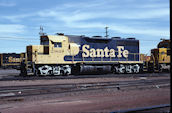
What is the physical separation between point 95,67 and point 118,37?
163 inches

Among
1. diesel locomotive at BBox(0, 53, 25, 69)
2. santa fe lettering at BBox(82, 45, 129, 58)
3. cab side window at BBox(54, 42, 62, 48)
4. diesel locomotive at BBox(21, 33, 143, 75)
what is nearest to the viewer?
diesel locomotive at BBox(21, 33, 143, 75)

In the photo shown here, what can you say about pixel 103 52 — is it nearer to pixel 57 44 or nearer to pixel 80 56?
pixel 80 56

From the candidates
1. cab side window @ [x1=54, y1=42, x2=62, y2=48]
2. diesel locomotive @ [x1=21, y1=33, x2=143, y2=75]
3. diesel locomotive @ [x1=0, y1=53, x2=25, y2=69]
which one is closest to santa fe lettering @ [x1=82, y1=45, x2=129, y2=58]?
diesel locomotive @ [x1=21, y1=33, x2=143, y2=75]

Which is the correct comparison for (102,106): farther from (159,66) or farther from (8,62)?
(8,62)

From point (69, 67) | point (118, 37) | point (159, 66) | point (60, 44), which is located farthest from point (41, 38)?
point (159, 66)

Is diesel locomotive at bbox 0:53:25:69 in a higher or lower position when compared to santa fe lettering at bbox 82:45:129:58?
lower

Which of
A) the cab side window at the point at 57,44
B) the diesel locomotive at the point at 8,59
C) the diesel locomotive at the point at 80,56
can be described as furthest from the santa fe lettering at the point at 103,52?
the diesel locomotive at the point at 8,59

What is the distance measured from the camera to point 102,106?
25.6 ft

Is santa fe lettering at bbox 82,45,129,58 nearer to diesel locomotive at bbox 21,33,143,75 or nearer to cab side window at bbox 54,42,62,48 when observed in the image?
diesel locomotive at bbox 21,33,143,75

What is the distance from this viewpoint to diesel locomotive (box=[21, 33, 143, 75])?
20.2 meters

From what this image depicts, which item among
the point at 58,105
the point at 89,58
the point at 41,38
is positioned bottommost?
the point at 58,105

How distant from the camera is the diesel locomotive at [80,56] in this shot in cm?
2016

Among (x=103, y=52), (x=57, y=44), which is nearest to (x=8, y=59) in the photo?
(x=57, y=44)

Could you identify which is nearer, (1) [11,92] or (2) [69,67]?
(1) [11,92]
